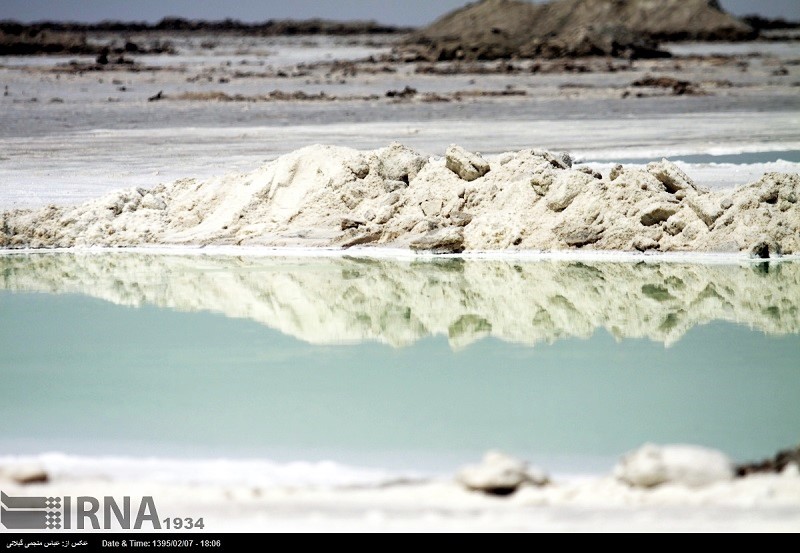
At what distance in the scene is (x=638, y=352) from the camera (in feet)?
18.1

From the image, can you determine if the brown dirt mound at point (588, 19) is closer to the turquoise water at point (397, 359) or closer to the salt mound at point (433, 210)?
the salt mound at point (433, 210)

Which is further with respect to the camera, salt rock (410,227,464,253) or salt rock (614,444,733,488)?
salt rock (410,227,464,253)

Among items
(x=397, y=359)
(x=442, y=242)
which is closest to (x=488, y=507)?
(x=397, y=359)

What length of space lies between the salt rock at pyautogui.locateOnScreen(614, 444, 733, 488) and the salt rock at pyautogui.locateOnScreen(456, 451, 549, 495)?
0.26 meters

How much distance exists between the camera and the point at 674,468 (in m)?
3.47

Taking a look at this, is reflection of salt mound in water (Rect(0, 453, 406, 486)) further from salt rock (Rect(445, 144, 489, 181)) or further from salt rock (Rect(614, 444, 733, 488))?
salt rock (Rect(445, 144, 489, 181))

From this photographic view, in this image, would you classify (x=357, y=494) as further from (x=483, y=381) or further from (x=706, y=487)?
(x=483, y=381)

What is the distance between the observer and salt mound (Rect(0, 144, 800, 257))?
8164mm

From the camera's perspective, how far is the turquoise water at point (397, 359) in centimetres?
418

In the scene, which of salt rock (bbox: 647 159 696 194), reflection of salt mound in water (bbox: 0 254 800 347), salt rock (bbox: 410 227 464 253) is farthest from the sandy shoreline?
salt rock (bbox: 647 159 696 194)

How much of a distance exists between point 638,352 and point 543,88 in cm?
2193

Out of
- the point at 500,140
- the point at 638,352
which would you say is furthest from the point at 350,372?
the point at 500,140

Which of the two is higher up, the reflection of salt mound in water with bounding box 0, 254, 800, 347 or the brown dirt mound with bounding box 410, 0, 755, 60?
the brown dirt mound with bounding box 410, 0, 755, 60

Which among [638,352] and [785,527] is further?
[638,352]
